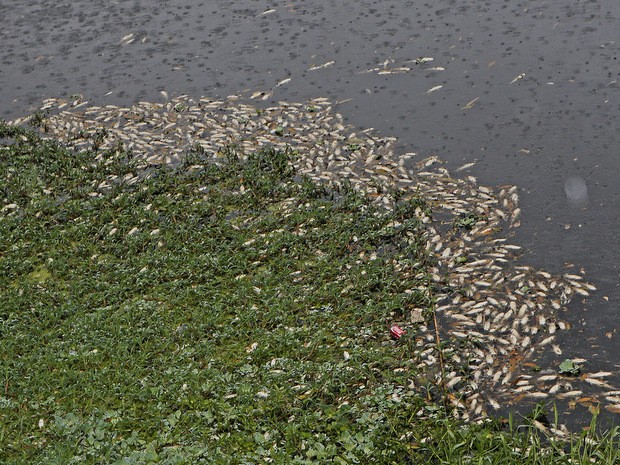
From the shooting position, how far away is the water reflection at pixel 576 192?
27.1 ft

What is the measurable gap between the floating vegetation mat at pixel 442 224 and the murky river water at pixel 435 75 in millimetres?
218

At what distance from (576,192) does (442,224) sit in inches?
58.4

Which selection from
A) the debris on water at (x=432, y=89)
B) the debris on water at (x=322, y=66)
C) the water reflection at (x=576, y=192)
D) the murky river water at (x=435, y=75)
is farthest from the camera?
the debris on water at (x=322, y=66)

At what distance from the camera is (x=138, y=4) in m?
14.2

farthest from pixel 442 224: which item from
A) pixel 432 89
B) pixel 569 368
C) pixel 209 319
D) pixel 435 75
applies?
pixel 435 75

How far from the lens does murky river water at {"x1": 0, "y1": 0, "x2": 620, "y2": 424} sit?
808 cm

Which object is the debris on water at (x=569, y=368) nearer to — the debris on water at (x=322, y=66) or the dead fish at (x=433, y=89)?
the dead fish at (x=433, y=89)

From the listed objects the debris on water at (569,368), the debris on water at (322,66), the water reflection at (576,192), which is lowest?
the debris on water at (569,368)

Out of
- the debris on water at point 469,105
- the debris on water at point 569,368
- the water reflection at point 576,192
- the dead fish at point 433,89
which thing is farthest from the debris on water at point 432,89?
the debris on water at point 569,368

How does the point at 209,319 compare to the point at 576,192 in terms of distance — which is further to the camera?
the point at 576,192

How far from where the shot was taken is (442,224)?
8078 millimetres

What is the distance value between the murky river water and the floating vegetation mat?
218 mm

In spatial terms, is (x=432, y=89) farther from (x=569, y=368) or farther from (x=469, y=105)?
(x=569, y=368)

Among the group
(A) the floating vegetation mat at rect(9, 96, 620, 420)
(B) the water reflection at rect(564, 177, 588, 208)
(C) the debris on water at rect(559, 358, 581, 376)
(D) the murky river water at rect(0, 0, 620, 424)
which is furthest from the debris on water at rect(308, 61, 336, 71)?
(C) the debris on water at rect(559, 358, 581, 376)
